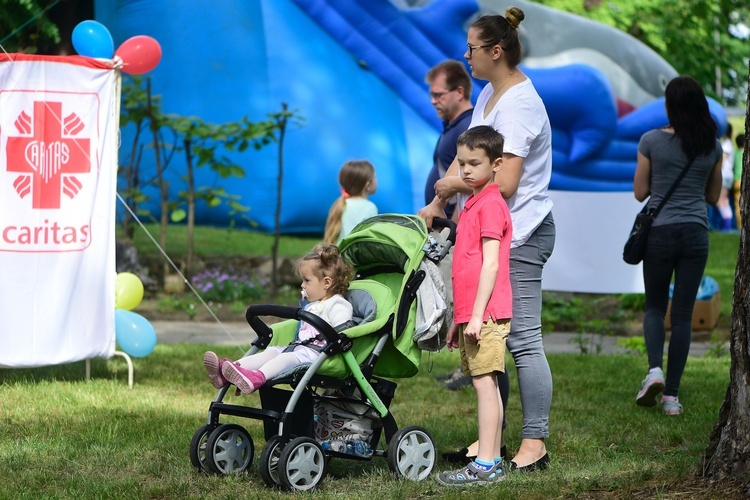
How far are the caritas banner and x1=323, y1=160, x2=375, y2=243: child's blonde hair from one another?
4.49 feet

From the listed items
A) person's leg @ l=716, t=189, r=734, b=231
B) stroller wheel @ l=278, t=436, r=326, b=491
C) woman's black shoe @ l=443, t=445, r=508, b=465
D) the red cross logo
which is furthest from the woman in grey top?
person's leg @ l=716, t=189, r=734, b=231

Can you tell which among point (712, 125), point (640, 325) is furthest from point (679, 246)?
point (640, 325)

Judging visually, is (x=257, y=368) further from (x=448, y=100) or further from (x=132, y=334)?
(x=448, y=100)

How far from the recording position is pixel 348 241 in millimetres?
4723

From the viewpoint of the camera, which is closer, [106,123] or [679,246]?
[679,246]

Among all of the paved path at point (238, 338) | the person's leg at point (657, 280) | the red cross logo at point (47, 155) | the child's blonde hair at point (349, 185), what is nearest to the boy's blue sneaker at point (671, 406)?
the person's leg at point (657, 280)

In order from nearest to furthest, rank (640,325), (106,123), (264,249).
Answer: (106,123)
(640,325)
(264,249)

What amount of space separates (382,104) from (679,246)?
23.5ft

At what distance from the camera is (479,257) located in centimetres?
417

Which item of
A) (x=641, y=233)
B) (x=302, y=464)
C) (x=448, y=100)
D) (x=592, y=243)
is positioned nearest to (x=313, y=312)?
(x=302, y=464)

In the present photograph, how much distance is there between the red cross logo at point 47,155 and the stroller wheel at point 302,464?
268cm

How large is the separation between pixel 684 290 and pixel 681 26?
13.2 meters

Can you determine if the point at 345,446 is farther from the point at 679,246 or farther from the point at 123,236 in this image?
the point at 123,236

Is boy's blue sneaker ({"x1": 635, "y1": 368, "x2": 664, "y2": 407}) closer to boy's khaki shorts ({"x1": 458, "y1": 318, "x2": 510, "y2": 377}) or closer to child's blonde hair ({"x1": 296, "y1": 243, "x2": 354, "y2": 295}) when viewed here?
boy's khaki shorts ({"x1": 458, "y1": 318, "x2": 510, "y2": 377})
